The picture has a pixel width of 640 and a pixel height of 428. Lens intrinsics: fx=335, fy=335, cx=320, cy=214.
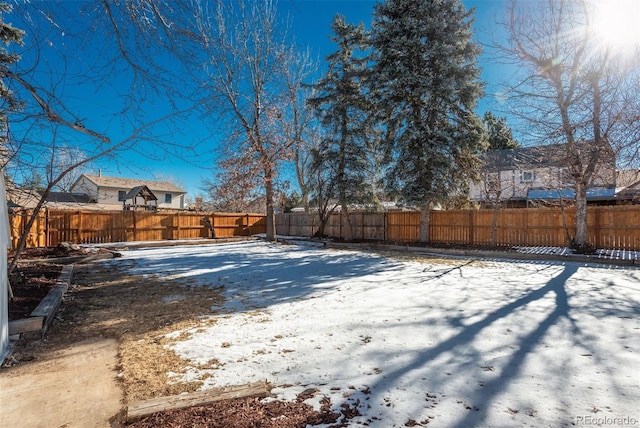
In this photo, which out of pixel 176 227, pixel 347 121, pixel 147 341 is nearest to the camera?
pixel 147 341

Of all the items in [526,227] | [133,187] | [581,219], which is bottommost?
[526,227]

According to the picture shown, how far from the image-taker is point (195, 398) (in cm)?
225

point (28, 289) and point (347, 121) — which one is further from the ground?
point (347, 121)

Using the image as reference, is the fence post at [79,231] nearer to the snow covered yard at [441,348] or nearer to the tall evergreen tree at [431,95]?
the snow covered yard at [441,348]

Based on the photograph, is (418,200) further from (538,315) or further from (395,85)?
(538,315)

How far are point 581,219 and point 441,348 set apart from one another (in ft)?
32.8

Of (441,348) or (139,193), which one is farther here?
(139,193)

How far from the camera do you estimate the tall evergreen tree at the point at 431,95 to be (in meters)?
12.7

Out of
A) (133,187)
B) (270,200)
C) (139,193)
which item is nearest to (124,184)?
(133,187)

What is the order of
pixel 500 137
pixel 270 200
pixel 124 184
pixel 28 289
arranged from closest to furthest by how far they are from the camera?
1. pixel 28 289
2. pixel 270 200
3. pixel 500 137
4. pixel 124 184

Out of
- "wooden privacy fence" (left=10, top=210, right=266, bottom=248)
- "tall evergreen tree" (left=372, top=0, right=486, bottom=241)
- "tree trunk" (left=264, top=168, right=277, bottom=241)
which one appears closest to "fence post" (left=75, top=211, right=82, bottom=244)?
"wooden privacy fence" (left=10, top=210, right=266, bottom=248)

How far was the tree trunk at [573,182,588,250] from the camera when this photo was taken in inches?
400

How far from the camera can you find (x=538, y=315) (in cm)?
419

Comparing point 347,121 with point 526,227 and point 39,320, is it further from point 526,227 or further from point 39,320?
point 39,320
